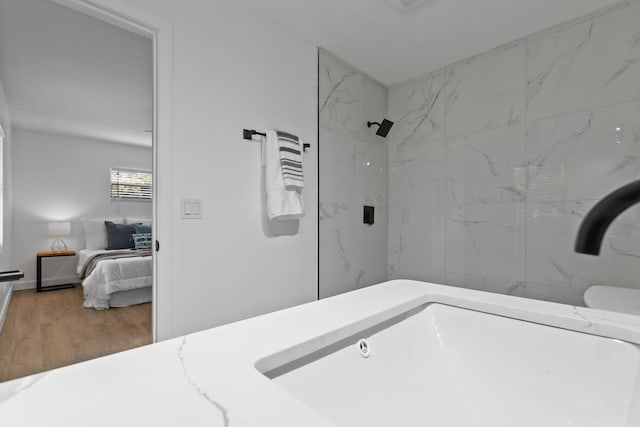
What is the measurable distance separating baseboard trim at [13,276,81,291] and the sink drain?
5302 millimetres

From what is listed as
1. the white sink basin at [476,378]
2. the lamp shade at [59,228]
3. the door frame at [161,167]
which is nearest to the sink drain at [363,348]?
the white sink basin at [476,378]

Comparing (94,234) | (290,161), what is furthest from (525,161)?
(94,234)

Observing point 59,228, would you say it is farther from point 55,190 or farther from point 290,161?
point 290,161

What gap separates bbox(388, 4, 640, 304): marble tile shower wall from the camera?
183 cm

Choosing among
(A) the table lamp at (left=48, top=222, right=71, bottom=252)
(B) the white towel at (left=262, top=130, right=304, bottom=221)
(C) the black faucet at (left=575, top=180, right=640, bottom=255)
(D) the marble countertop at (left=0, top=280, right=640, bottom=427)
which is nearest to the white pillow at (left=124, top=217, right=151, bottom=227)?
(A) the table lamp at (left=48, top=222, right=71, bottom=252)

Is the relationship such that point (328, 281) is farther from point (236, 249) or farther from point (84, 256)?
point (84, 256)

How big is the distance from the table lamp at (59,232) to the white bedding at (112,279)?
48.8 inches

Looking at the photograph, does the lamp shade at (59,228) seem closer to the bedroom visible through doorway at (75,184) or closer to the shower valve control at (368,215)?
the bedroom visible through doorway at (75,184)

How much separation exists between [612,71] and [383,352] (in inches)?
90.3

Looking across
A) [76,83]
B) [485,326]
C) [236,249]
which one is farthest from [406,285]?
[76,83]

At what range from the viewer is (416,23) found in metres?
2.02

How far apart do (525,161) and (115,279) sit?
412 centimetres

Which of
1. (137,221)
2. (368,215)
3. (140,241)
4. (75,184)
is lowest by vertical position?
(140,241)

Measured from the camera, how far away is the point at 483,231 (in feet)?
7.61
